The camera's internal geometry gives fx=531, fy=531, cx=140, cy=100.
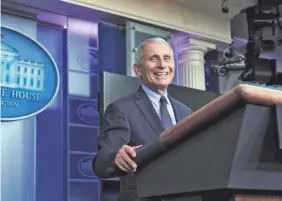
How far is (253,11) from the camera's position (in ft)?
13.9

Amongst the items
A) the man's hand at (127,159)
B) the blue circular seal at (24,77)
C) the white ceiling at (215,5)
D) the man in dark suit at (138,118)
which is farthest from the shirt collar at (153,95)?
the white ceiling at (215,5)

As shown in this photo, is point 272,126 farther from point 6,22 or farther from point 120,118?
point 6,22

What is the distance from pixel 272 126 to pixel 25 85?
2.83 meters

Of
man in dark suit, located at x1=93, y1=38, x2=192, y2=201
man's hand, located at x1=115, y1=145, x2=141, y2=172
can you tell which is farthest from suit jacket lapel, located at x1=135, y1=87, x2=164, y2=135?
man's hand, located at x1=115, y1=145, x2=141, y2=172

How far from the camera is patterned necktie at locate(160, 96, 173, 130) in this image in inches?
44.9

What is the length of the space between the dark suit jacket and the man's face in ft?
0.23

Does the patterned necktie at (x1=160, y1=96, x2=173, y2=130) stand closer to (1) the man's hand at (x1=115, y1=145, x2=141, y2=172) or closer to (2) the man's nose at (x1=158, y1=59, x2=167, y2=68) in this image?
(2) the man's nose at (x1=158, y1=59, x2=167, y2=68)

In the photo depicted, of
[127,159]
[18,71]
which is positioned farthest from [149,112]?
[18,71]

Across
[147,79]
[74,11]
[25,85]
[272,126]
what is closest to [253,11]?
[74,11]

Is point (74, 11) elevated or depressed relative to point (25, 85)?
elevated

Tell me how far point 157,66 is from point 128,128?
21 cm

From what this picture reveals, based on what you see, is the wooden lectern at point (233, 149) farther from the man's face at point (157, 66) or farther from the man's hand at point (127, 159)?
the man's face at point (157, 66)

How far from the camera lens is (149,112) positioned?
1.15 meters

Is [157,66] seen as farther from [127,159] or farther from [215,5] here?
[215,5]
